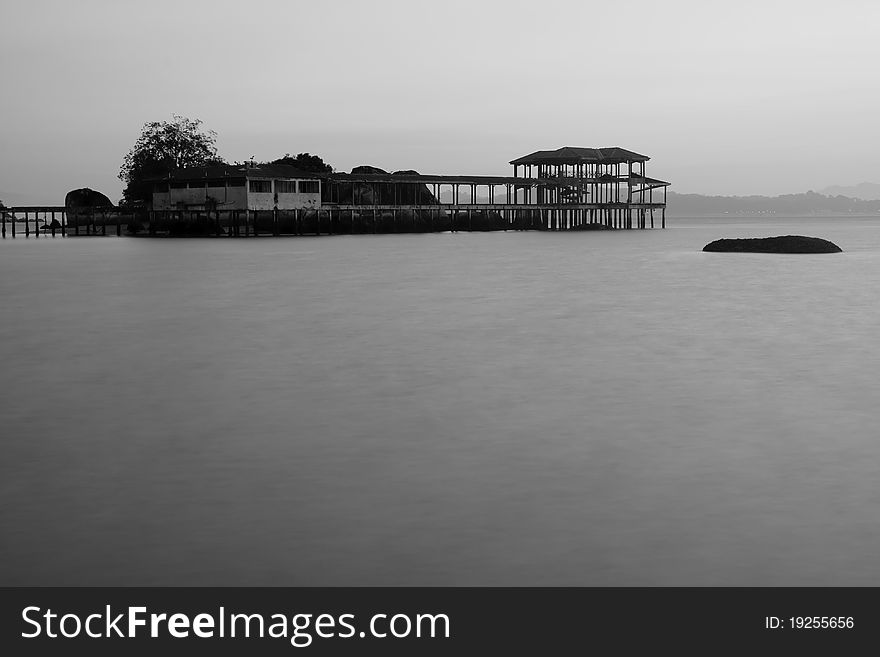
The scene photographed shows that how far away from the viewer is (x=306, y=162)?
318ft

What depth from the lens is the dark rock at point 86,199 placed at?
335 ft

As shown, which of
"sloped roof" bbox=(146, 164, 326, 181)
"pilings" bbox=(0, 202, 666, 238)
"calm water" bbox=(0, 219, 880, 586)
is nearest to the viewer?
"calm water" bbox=(0, 219, 880, 586)

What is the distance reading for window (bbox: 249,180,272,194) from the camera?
7307 centimetres

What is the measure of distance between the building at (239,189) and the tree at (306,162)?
626 inches

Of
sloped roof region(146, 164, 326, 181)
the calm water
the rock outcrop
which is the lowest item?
the calm water

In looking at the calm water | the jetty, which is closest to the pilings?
the jetty

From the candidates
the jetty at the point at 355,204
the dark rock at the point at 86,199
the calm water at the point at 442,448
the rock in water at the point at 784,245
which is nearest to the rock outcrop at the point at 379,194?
the jetty at the point at 355,204

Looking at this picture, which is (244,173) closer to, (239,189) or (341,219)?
(239,189)

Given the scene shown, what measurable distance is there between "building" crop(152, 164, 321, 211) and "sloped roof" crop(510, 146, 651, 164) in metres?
30.1

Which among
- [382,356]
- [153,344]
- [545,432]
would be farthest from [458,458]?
[153,344]

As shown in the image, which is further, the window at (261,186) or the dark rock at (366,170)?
the dark rock at (366,170)

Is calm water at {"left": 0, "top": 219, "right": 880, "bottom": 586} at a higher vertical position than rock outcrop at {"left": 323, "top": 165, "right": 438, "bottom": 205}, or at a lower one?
lower

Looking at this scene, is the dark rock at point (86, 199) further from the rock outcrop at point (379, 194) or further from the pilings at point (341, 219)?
the rock outcrop at point (379, 194)

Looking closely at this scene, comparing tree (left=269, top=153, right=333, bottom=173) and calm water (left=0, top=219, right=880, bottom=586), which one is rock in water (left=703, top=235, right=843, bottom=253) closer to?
calm water (left=0, top=219, right=880, bottom=586)
